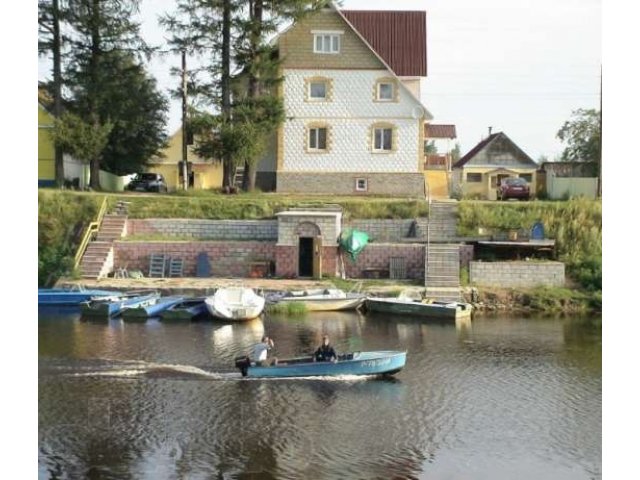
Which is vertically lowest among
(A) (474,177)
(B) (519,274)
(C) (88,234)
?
(B) (519,274)

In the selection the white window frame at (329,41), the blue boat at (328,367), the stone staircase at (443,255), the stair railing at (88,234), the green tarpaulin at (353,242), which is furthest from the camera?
the white window frame at (329,41)

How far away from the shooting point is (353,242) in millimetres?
34406

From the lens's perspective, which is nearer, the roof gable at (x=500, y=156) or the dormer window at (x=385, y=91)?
the dormer window at (x=385, y=91)

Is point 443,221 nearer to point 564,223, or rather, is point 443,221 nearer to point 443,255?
point 443,255

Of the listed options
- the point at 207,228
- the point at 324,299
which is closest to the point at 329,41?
the point at 207,228

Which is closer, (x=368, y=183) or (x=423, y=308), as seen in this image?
(x=423, y=308)

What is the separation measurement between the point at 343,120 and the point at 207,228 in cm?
965

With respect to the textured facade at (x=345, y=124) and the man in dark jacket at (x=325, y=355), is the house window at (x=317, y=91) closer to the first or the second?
the textured facade at (x=345, y=124)

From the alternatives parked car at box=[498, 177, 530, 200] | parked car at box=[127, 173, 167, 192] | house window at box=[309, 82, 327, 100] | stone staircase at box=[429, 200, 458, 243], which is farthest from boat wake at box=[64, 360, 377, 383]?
parked car at box=[127, 173, 167, 192]

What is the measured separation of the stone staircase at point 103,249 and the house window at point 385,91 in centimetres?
1383

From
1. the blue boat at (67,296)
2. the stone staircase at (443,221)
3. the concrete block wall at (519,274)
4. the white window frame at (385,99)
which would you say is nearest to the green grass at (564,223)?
the stone staircase at (443,221)

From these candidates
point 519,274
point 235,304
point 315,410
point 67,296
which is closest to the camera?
point 315,410

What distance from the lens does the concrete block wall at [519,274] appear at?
3325 centimetres

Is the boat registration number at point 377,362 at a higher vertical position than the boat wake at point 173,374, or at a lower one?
higher
